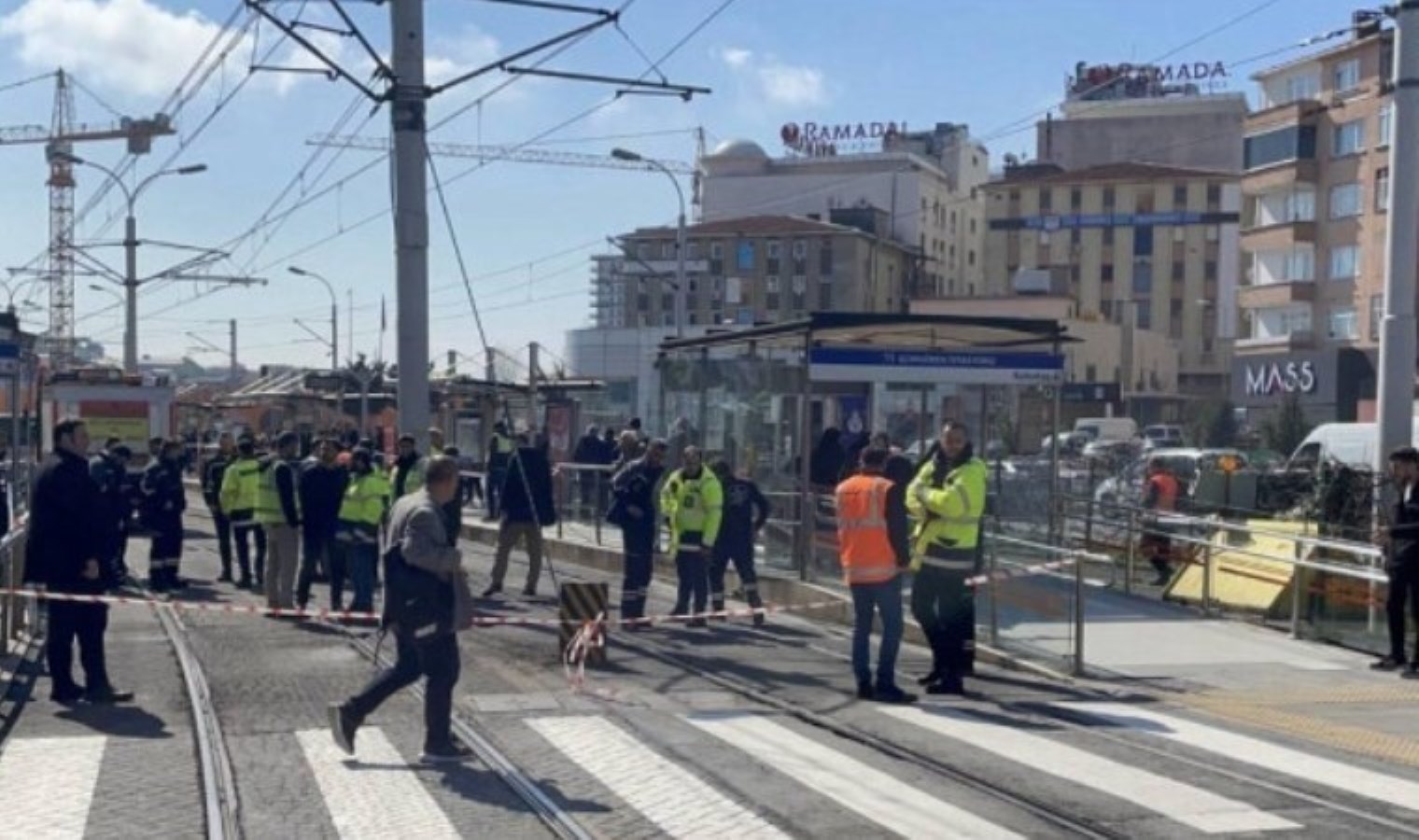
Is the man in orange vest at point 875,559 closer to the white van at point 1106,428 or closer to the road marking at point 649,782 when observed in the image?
the road marking at point 649,782

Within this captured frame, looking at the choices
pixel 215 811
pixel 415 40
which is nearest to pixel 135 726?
pixel 215 811

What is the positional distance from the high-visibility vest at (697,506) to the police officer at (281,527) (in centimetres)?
387

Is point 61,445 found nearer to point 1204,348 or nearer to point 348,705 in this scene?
point 348,705

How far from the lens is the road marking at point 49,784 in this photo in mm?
8539

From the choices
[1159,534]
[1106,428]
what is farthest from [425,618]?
[1106,428]

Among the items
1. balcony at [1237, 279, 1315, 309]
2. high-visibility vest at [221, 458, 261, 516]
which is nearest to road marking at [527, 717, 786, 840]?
high-visibility vest at [221, 458, 261, 516]

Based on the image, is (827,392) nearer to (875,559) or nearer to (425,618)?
(875,559)

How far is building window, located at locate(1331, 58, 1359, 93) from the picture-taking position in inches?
2495

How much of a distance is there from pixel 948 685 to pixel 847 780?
10.9 feet

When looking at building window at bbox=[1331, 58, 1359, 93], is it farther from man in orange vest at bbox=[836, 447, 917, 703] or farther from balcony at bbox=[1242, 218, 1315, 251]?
man in orange vest at bbox=[836, 447, 917, 703]

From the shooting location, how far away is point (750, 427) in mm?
22500

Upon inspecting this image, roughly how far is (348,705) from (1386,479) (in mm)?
10818

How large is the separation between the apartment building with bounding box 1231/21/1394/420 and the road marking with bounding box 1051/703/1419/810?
47406mm

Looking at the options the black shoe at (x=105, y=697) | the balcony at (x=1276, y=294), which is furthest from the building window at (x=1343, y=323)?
the black shoe at (x=105, y=697)
